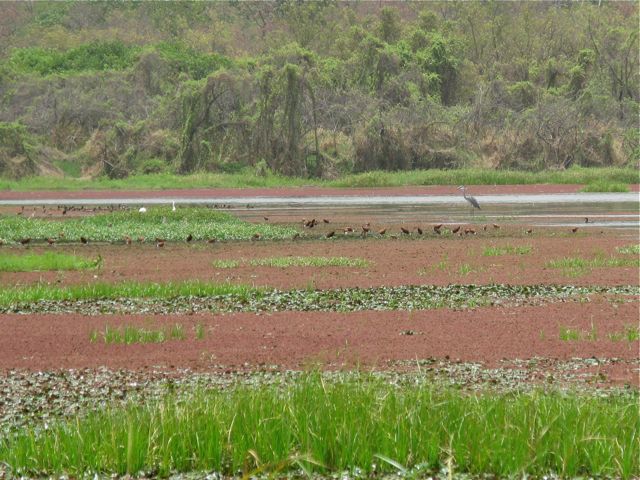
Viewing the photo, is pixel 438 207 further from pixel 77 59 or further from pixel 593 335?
pixel 77 59

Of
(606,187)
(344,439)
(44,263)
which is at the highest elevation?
(344,439)

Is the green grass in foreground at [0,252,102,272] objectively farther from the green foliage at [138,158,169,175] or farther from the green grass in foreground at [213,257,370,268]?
the green foliage at [138,158,169,175]

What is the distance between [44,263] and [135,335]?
8657 mm

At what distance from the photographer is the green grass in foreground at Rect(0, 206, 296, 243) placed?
26328mm

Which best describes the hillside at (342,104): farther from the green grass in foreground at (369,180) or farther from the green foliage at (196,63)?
the green grass in foreground at (369,180)

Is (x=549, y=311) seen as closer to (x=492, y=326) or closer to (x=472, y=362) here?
(x=492, y=326)

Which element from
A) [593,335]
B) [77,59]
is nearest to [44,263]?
[593,335]

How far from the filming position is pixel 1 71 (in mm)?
61562

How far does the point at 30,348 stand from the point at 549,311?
6988 mm

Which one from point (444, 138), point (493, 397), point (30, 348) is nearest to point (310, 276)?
point (30, 348)

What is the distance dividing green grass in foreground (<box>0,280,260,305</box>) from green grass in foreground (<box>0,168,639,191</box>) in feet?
108

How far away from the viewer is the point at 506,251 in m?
22.5

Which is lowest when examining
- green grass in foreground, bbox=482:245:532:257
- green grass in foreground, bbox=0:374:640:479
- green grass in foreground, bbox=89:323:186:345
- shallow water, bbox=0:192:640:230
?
shallow water, bbox=0:192:640:230

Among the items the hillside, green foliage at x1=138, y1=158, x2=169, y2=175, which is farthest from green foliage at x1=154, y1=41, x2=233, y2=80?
green foliage at x1=138, y1=158, x2=169, y2=175
